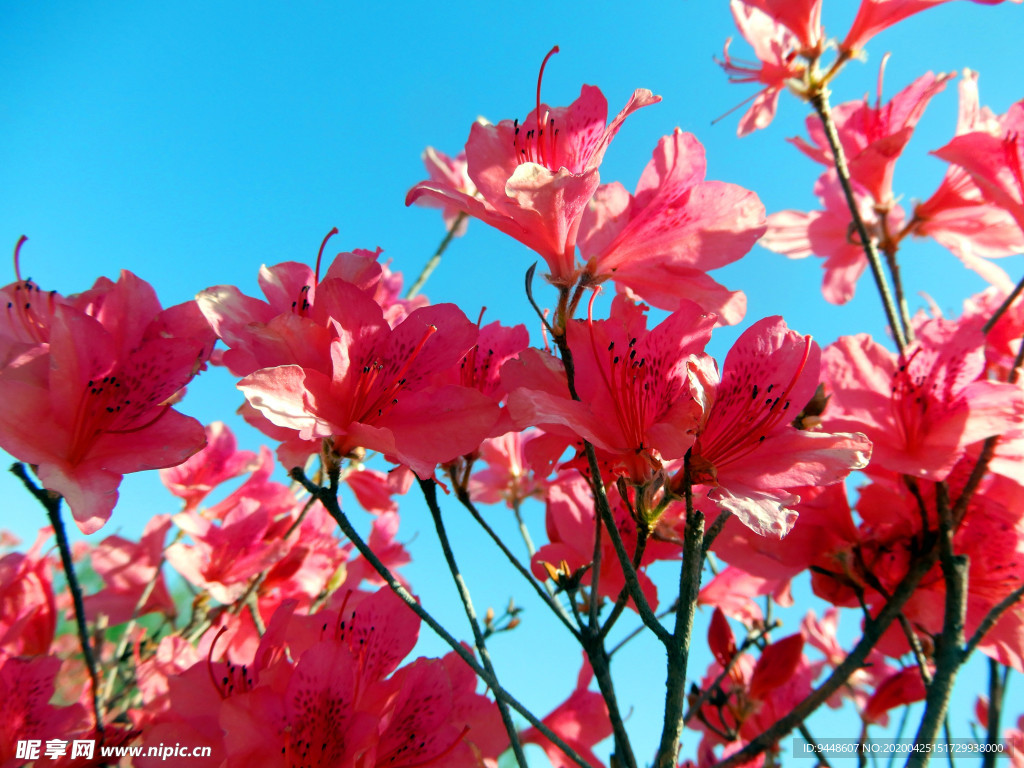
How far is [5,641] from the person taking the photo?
1550mm

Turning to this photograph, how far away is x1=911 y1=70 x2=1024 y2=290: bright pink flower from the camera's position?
161cm

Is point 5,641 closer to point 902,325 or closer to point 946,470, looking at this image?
point 946,470

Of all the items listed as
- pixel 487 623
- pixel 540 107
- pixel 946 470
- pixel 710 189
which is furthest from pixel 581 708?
pixel 540 107

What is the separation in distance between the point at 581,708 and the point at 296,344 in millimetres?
1143

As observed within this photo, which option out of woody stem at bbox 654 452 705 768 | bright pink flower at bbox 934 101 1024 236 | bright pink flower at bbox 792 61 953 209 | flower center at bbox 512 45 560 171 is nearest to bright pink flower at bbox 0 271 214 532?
flower center at bbox 512 45 560 171

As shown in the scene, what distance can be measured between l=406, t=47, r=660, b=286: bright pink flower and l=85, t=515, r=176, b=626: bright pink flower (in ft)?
5.14

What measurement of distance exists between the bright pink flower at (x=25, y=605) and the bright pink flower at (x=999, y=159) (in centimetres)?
239

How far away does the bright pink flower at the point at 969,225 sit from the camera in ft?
5.29

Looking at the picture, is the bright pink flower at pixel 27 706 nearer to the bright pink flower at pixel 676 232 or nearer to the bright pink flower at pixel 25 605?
the bright pink flower at pixel 25 605

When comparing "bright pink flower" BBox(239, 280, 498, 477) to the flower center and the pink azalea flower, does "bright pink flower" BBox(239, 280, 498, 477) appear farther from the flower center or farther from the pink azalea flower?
the pink azalea flower

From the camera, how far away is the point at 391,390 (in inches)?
42.3

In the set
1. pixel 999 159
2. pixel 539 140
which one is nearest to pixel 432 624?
pixel 539 140

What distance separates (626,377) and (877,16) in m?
1.31

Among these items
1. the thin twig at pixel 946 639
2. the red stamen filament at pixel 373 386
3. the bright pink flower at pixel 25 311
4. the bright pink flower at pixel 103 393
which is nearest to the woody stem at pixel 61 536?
the bright pink flower at pixel 103 393
